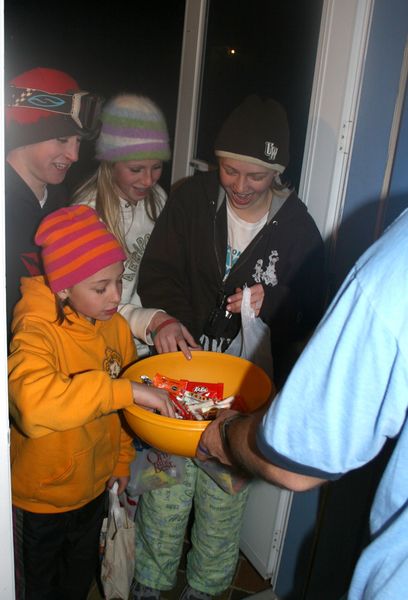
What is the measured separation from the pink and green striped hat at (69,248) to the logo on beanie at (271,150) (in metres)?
0.45

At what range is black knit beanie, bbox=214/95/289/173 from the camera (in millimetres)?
1229

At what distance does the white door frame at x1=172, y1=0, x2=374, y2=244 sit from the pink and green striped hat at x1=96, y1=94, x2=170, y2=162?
1.28 feet

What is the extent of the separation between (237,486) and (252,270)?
59 cm

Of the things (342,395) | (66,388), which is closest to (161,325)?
(66,388)

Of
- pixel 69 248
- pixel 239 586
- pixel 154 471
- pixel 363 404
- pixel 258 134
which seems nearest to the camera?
pixel 363 404

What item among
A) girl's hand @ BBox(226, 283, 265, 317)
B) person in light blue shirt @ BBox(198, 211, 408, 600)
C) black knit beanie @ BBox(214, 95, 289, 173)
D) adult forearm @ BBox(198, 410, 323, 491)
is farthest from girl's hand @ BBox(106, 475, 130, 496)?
black knit beanie @ BBox(214, 95, 289, 173)

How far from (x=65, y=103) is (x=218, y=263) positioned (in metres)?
0.54

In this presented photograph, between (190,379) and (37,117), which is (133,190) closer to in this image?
(37,117)

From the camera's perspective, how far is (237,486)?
1.42 metres

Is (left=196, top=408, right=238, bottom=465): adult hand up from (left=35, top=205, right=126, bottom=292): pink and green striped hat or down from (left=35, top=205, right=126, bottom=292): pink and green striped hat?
down

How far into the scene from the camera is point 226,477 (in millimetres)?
1415

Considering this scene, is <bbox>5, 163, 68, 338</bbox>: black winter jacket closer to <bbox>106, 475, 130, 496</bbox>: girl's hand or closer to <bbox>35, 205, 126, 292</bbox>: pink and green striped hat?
<bbox>35, 205, 126, 292</bbox>: pink and green striped hat

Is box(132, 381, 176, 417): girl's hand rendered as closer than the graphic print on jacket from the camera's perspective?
Yes

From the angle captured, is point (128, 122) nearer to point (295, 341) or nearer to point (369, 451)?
point (295, 341)
